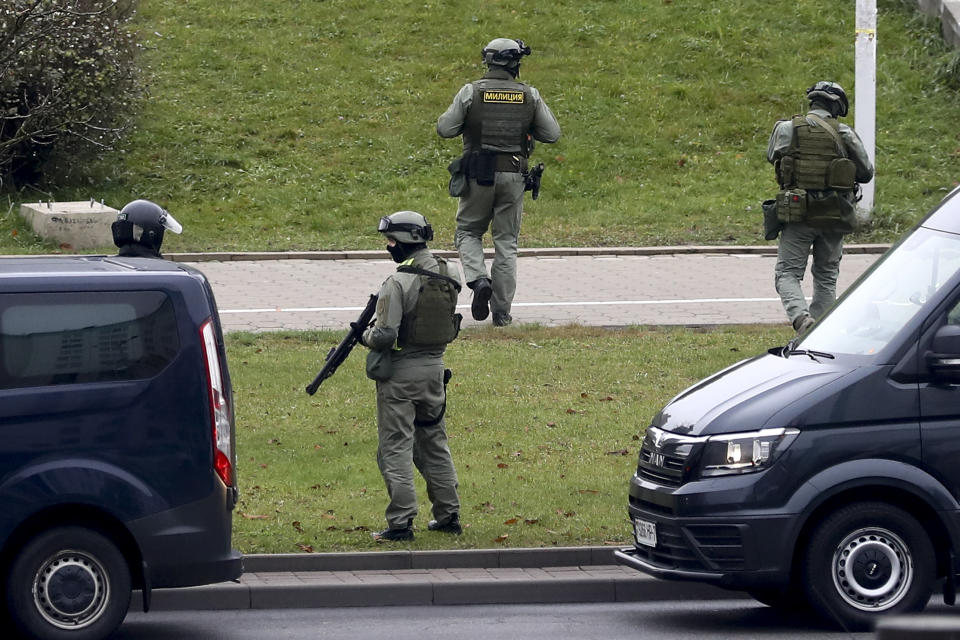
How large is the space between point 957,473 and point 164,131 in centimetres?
1699

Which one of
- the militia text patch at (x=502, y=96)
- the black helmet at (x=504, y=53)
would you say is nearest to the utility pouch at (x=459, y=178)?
the militia text patch at (x=502, y=96)

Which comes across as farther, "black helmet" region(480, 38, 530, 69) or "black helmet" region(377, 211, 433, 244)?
"black helmet" region(480, 38, 530, 69)

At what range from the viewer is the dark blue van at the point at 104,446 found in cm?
677

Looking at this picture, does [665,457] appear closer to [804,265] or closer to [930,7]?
[804,265]

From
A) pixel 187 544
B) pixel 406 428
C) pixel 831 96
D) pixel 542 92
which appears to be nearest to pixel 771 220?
pixel 831 96

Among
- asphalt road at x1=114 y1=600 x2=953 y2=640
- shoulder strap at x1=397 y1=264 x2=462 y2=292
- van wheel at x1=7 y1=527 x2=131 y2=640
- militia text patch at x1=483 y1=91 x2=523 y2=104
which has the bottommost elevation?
asphalt road at x1=114 y1=600 x2=953 y2=640

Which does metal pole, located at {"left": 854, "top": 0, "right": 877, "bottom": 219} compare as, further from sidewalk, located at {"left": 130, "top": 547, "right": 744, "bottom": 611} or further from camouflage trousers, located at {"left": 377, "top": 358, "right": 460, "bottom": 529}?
→ sidewalk, located at {"left": 130, "top": 547, "right": 744, "bottom": 611}

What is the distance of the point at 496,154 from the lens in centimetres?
1391

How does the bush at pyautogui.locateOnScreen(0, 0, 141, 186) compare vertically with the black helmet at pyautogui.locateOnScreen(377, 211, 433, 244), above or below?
above

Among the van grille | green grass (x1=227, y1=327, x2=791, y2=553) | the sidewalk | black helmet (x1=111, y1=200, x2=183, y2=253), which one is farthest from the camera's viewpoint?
green grass (x1=227, y1=327, x2=791, y2=553)

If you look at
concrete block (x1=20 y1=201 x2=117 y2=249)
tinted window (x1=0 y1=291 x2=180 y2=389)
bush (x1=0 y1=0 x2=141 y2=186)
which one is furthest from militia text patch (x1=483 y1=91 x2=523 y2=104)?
tinted window (x1=0 y1=291 x2=180 y2=389)

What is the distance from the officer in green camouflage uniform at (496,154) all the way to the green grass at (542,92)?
4396 millimetres

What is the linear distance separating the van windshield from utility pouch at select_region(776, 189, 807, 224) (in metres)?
4.89

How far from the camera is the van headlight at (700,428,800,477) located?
6945mm
